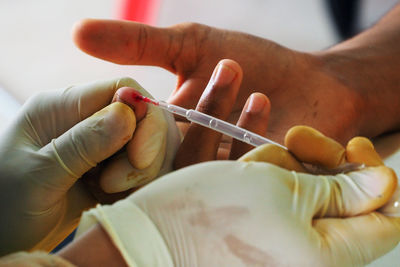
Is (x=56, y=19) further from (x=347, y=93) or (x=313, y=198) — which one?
(x=313, y=198)

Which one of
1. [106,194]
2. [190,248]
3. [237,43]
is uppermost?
[237,43]

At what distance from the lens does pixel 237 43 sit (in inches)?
41.4

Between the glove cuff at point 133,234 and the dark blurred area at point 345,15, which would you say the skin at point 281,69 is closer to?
the dark blurred area at point 345,15

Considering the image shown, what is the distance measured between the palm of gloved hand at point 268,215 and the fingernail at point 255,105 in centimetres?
30

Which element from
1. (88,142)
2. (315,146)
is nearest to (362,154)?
(315,146)

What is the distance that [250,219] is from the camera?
47 cm

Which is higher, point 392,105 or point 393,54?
point 393,54

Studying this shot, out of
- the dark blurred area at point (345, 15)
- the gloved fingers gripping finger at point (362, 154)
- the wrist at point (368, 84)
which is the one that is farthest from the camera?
the dark blurred area at point (345, 15)

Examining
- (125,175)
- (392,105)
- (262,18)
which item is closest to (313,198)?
(125,175)

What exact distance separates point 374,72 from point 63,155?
972 mm

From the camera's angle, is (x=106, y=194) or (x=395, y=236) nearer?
(x=395, y=236)

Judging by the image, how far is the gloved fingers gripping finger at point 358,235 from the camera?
1.57 ft

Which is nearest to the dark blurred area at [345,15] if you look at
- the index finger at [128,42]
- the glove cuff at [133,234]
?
the index finger at [128,42]

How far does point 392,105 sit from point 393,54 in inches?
7.8
